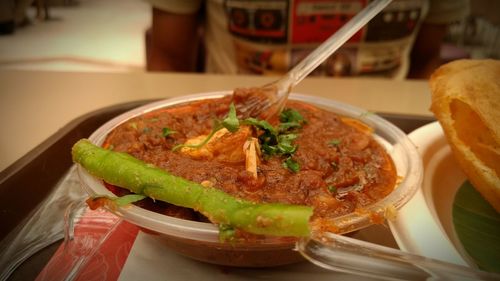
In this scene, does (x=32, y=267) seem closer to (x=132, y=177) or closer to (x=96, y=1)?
(x=132, y=177)

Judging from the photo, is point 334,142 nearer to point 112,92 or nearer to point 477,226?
point 477,226

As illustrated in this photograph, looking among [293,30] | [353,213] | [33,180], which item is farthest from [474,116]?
[293,30]

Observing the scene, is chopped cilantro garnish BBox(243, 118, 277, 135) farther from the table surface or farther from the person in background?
the person in background

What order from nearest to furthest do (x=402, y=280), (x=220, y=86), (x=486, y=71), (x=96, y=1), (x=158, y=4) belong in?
(x=402, y=280), (x=486, y=71), (x=220, y=86), (x=158, y=4), (x=96, y=1)

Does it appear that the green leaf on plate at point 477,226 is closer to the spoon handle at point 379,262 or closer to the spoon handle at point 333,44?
the spoon handle at point 379,262

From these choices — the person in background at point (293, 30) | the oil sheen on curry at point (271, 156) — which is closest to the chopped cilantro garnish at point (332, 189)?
the oil sheen on curry at point (271, 156)

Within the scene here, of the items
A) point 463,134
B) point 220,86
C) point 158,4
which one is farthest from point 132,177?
point 158,4
